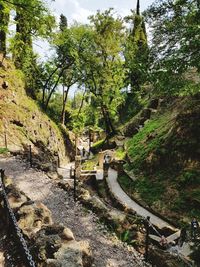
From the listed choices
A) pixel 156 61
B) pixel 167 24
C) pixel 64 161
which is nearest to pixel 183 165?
pixel 156 61

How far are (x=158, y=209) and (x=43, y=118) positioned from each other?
18071 mm

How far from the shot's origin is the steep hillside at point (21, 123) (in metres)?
21.0

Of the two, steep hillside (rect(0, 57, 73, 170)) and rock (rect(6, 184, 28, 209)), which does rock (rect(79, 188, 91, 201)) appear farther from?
steep hillside (rect(0, 57, 73, 170))

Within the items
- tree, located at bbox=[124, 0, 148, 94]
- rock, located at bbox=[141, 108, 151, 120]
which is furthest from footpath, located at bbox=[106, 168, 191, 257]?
rock, located at bbox=[141, 108, 151, 120]

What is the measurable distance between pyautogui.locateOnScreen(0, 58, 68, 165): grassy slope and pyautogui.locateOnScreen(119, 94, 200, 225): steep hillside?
7751 mm

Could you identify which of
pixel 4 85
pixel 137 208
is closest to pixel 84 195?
pixel 137 208

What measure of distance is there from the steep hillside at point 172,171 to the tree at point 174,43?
5362mm

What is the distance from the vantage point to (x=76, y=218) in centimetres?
895

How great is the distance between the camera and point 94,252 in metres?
7.06

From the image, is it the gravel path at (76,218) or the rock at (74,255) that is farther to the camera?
the gravel path at (76,218)

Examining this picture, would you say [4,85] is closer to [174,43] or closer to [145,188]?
[145,188]

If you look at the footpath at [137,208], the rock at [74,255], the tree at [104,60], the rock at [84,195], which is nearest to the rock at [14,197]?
the rock at [84,195]

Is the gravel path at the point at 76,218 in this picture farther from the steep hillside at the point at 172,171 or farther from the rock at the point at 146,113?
the rock at the point at 146,113

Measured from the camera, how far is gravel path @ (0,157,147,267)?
6.96m
